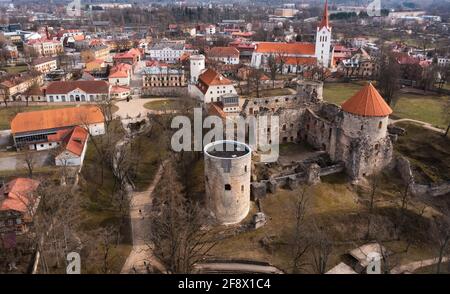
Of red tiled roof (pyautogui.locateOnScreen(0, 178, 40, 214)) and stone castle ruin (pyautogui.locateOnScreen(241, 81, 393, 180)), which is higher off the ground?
stone castle ruin (pyautogui.locateOnScreen(241, 81, 393, 180))

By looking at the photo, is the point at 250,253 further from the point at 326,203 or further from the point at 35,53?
the point at 35,53

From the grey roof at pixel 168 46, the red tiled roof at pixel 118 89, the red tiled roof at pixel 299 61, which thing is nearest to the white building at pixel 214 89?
the red tiled roof at pixel 118 89

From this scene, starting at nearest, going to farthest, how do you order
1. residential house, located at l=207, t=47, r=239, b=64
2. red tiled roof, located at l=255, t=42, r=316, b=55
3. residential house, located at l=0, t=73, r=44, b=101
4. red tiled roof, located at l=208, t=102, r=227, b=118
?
red tiled roof, located at l=208, t=102, r=227, b=118 → residential house, located at l=0, t=73, r=44, b=101 → red tiled roof, located at l=255, t=42, r=316, b=55 → residential house, located at l=207, t=47, r=239, b=64

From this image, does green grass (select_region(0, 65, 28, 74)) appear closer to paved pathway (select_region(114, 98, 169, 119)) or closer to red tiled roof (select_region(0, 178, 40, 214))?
paved pathway (select_region(114, 98, 169, 119))

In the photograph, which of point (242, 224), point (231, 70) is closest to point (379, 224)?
point (242, 224)

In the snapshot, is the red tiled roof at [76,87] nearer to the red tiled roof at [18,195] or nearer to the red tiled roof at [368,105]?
the red tiled roof at [18,195]

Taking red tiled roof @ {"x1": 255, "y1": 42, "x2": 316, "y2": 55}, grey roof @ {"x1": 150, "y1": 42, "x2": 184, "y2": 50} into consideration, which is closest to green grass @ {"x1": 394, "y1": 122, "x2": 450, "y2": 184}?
red tiled roof @ {"x1": 255, "y1": 42, "x2": 316, "y2": 55}

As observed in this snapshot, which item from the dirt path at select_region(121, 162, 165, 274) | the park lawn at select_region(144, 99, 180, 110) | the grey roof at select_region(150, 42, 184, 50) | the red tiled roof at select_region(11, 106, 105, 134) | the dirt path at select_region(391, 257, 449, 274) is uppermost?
the grey roof at select_region(150, 42, 184, 50)
